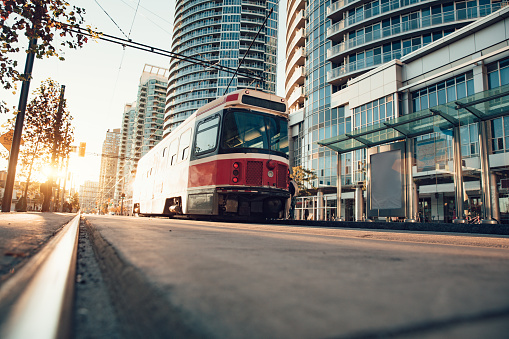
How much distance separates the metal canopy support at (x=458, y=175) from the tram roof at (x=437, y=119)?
19.2 inches

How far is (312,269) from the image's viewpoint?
3.03ft

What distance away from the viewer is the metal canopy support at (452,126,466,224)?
33.4ft

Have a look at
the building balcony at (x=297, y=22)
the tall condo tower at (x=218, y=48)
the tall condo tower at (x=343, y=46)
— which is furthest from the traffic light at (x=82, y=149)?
the tall condo tower at (x=218, y=48)

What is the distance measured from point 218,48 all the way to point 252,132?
78.3 meters

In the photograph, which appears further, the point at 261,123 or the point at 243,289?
the point at 261,123

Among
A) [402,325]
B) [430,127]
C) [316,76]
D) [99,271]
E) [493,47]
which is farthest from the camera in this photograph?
[316,76]

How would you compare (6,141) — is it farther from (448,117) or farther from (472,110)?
(472,110)

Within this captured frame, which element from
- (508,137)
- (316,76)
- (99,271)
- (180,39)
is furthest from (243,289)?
(180,39)

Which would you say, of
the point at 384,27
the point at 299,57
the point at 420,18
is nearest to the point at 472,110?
the point at 420,18

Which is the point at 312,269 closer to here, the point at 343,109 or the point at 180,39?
the point at 343,109

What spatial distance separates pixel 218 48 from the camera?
268ft

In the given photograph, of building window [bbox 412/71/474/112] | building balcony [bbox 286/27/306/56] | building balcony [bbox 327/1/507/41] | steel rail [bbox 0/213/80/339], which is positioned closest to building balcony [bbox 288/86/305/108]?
building balcony [bbox 286/27/306/56]

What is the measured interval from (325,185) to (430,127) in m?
23.6

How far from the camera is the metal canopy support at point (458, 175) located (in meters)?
10.2
